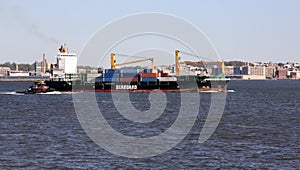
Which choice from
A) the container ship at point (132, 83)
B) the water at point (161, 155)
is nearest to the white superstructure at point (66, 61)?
the container ship at point (132, 83)

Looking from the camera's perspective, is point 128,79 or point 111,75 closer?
point 128,79

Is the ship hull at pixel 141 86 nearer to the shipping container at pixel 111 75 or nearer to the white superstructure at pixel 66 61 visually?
the shipping container at pixel 111 75

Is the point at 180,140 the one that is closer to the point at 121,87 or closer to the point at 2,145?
the point at 2,145

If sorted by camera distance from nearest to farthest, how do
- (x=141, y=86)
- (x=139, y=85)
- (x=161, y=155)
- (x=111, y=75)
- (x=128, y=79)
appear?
(x=161, y=155) → (x=139, y=85) → (x=141, y=86) → (x=128, y=79) → (x=111, y=75)

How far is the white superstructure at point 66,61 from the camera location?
145 meters

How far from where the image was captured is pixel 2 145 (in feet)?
114

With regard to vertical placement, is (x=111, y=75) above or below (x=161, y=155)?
above

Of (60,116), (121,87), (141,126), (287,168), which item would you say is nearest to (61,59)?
(121,87)

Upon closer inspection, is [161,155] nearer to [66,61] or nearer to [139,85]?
[139,85]

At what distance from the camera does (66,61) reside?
145500mm

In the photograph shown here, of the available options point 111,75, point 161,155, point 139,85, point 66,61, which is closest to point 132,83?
point 139,85

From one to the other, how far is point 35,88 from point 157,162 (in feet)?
292

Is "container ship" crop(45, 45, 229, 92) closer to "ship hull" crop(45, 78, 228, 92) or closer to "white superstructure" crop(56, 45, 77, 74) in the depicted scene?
"ship hull" crop(45, 78, 228, 92)

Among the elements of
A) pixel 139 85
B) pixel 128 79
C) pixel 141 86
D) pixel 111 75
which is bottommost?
pixel 141 86
